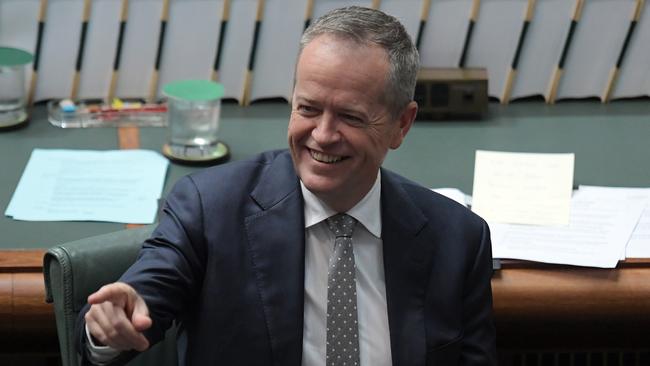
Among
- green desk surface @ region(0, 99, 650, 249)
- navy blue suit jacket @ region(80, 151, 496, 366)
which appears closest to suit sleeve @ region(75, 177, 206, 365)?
navy blue suit jacket @ region(80, 151, 496, 366)

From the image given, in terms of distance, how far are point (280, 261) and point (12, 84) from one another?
1.34 meters

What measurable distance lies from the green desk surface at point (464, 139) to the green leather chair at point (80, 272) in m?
0.73

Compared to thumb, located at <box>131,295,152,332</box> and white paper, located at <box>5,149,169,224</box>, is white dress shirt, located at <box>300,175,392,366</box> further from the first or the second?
white paper, located at <box>5,149,169,224</box>

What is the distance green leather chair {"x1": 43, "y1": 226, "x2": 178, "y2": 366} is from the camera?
227 cm

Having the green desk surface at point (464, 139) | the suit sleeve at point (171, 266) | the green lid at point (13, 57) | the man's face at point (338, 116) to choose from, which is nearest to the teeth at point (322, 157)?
the man's face at point (338, 116)

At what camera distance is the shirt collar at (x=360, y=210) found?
7.64 ft

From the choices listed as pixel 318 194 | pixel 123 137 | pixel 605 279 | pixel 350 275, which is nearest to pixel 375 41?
pixel 318 194

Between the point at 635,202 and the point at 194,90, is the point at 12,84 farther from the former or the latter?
the point at 635,202

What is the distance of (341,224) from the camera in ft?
7.66

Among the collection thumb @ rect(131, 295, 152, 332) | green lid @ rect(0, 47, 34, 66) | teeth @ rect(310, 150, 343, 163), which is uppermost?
teeth @ rect(310, 150, 343, 163)

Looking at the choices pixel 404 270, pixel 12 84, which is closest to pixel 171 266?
pixel 404 270

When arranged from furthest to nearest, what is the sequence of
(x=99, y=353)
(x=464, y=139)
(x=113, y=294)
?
(x=464, y=139) → (x=99, y=353) → (x=113, y=294)

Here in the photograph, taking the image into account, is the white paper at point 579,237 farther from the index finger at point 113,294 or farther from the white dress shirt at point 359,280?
the index finger at point 113,294

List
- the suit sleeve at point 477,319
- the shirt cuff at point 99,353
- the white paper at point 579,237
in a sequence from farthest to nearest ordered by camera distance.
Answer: the white paper at point 579,237 → the suit sleeve at point 477,319 → the shirt cuff at point 99,353
